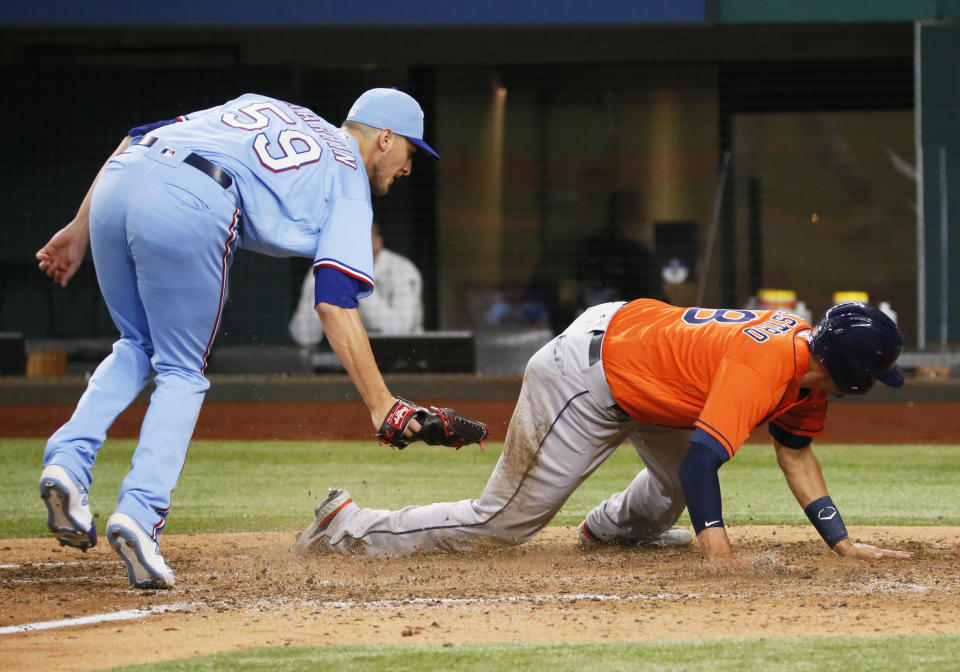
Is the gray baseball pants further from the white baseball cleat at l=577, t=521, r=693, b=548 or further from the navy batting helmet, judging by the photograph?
the navy batting helmet

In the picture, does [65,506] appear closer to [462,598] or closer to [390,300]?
[462,598]

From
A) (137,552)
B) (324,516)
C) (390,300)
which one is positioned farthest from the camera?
(390,300)

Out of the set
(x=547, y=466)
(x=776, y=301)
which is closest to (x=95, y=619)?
(x=547, y=466)

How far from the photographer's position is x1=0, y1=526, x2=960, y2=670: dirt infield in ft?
10.6

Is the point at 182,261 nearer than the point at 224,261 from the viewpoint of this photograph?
Yes

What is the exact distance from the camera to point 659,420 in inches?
163

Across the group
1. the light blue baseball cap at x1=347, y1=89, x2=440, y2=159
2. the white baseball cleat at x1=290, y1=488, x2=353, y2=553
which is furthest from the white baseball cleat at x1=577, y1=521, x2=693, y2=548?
the light blue baseball cap at x1=347, y1=89, x2=440, y2=159

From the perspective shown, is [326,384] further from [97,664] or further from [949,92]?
[97,664]

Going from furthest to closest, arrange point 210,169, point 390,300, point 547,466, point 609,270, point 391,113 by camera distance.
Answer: point 609,270 < point 390,300 < point 547,466 < point 391,113 < point 210,169

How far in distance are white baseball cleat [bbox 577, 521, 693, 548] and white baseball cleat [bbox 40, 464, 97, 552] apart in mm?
1990

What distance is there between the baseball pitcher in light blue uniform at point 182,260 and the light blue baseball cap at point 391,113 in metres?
0.18

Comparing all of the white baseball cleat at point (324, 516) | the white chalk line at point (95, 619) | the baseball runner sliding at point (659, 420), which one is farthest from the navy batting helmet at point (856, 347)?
the white chalk line at point (95, 619)

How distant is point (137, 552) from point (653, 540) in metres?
2.05

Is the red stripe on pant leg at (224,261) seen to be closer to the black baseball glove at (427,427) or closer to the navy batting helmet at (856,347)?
the black baseball glove at (427,427)
